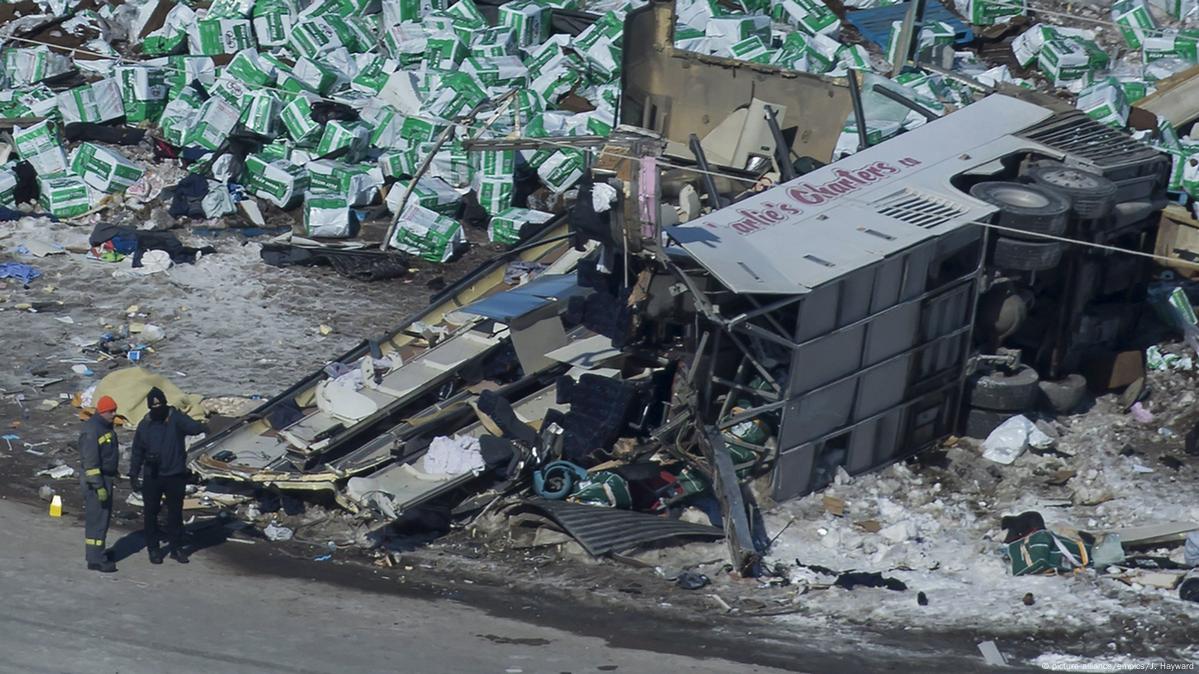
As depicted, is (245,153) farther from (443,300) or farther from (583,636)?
(583,636)

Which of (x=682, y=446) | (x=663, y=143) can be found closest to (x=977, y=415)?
(x=682, y=446)

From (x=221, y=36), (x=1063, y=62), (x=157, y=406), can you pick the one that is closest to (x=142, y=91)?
(x=221, y=36)

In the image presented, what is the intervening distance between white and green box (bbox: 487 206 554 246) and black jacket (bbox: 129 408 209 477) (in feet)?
19.5

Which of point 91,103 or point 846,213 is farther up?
point 846,213

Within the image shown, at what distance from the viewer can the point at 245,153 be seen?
16.5 m

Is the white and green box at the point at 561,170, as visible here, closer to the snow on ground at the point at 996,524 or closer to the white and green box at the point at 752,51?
the white and green box at the point at 752,51

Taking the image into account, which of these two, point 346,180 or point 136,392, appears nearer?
point 136,392

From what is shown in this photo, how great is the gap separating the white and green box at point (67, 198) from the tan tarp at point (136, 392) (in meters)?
4.20

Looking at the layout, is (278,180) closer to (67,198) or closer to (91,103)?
(67,198)

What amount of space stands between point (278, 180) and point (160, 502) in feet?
21.0

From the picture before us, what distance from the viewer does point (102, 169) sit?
16.0 meters

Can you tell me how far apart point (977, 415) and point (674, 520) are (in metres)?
2.69

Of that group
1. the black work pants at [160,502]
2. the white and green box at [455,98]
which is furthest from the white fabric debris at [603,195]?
the white and green box at [455,98]

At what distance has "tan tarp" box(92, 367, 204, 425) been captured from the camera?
1172 centimetres
